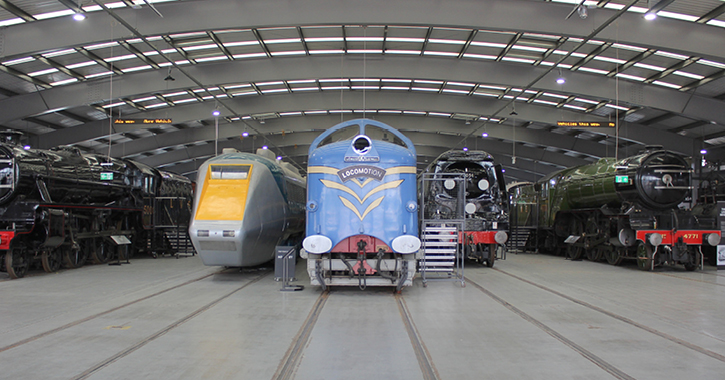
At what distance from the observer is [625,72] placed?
18.3 metres

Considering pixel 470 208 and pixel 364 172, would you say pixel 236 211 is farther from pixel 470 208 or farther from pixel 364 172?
pixel 470 208

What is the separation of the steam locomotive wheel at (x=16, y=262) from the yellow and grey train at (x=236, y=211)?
469 centimetres

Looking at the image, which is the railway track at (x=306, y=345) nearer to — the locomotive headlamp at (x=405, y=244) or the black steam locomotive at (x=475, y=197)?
the locomotive headlamp at (x=405, y=244)

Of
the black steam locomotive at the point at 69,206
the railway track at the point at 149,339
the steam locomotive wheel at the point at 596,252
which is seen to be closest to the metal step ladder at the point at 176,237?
the black steam locomotive at the point at 69,206

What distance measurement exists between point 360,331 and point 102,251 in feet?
40.8

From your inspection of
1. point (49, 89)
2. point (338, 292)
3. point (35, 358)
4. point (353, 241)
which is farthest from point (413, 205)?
point (49, 89)

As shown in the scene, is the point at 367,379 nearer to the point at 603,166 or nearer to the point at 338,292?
the point at 338,292

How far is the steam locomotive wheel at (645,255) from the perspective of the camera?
42.1ft

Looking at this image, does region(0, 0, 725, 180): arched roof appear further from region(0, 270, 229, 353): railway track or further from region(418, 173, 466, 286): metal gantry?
region(0, 270, 229, 353): railway track

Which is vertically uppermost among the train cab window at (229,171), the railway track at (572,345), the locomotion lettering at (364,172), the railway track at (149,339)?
the train cab window at (229,171)

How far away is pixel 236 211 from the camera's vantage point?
9.34m

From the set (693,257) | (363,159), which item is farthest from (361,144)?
(693,257)

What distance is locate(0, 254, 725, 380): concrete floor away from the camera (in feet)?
14.0

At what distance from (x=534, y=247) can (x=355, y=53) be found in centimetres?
1197
